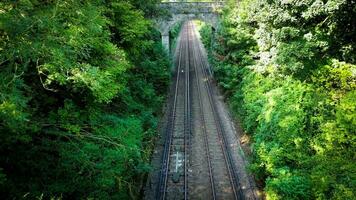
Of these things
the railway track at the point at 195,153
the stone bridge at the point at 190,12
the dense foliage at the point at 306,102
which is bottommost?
the railway track at the point at 195,153

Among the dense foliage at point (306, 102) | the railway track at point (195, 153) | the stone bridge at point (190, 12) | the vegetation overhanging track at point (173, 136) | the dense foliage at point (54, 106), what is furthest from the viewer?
the stone bridge at point (190, 12)

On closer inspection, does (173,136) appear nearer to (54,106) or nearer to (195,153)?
(195,153)

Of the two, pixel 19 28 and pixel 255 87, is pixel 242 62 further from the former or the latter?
pixel 19 28

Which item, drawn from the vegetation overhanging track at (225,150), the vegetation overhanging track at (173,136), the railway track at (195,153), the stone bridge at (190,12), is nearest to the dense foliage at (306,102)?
the vegetation overhanging track at (225,150)

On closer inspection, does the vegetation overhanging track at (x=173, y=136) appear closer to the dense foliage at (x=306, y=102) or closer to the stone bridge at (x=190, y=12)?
the dense foliage at (x=306, y=102)

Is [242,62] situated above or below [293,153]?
above

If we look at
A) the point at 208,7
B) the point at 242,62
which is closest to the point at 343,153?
the point at 242,62

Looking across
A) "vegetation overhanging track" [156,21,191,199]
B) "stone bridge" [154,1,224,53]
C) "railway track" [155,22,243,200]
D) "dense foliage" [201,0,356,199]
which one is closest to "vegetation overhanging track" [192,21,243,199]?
"railway track" [155,22,243,200]
